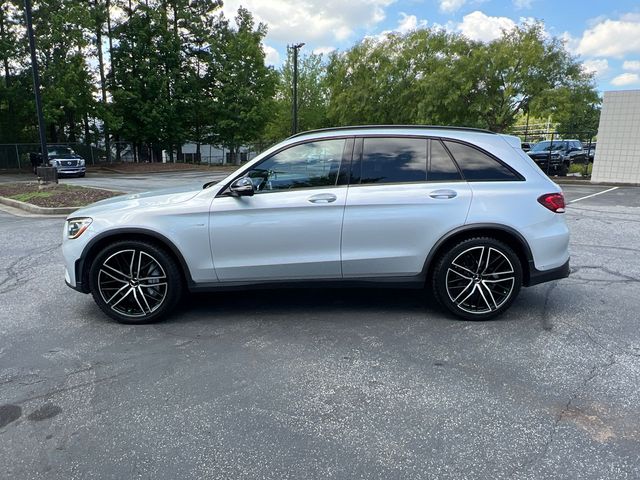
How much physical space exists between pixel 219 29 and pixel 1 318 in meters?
34.6

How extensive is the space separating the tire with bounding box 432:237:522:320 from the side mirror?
1.79 metres

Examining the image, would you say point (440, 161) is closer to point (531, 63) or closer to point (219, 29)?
point (531, 63)

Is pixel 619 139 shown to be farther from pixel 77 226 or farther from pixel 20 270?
pixel 20 270

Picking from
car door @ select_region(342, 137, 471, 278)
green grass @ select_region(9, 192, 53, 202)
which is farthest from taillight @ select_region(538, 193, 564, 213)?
green grass @ select_region(9, 192, 53, 202)

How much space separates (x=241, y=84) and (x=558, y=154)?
22881 millimetres

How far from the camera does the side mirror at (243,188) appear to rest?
155 inches

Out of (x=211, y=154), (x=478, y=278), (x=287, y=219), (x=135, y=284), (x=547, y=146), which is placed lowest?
(x=135, y=284)

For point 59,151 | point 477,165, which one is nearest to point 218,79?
point 59,151

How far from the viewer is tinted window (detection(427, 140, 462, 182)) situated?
415cm

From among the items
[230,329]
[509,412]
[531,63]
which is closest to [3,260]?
[230,329]

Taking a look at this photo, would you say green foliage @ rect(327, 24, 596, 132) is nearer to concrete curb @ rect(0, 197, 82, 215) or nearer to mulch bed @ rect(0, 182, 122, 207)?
mulch bed @ rect(0, 182, 122, 207)

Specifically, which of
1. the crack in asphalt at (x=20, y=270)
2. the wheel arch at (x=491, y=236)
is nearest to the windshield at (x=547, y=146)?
the wheel arch at (x=491, y=236)

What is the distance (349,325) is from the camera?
13.5 ft

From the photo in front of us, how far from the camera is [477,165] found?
418cm
